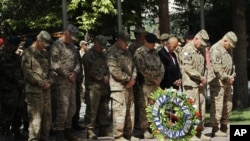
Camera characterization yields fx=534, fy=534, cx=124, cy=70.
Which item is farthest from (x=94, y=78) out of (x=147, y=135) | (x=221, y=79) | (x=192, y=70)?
(x=221, y=79)

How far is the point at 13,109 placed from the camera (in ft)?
31.4

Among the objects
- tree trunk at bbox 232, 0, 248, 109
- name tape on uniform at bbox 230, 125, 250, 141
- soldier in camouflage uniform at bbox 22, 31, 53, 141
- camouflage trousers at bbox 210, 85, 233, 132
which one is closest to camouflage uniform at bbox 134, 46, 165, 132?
camouflage trousers at bbox 210, 85, 233, 132

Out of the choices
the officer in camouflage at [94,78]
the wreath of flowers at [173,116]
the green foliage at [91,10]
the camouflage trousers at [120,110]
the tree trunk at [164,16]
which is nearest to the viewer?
the wreath of flowers at [173,116]

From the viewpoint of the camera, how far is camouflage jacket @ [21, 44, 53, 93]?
→ 329 inches

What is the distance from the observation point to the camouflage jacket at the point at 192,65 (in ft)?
29.8

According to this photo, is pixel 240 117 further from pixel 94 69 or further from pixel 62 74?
pixel 62 74

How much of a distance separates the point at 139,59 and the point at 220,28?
10.3 metres

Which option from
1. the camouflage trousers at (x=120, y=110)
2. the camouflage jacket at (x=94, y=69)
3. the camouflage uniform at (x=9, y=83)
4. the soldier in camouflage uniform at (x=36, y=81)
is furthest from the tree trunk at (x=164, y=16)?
the soldier in camouflage uniform at (x=36, y=81)

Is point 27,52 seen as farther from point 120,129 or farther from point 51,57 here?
point 120,129

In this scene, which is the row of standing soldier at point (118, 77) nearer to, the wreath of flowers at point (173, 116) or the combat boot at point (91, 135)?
the combat boot at point (91, 135)

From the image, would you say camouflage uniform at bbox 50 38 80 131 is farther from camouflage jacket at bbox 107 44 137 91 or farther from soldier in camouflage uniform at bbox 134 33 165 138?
soldier in camouflage uniform at bbox 134 33 165 138

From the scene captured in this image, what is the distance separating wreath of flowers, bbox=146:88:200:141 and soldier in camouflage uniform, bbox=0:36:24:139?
313 cm

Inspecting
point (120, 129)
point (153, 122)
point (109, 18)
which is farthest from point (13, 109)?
point (109, 18)

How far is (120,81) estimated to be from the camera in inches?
355
